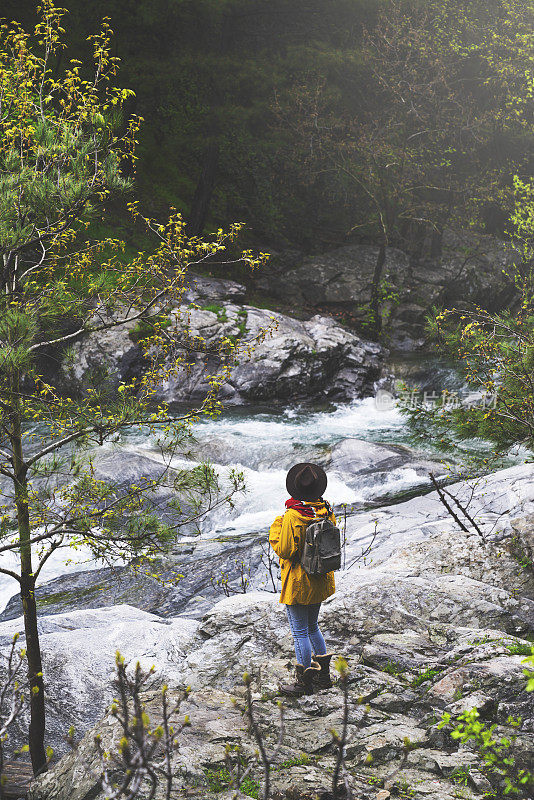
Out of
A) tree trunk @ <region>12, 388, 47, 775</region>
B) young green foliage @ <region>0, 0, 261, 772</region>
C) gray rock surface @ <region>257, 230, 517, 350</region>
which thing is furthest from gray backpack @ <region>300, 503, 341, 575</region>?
gray rock surface @ <region>257, 230, 517, 350</region>

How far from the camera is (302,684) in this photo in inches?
149

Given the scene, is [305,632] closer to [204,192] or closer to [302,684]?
[302,684]

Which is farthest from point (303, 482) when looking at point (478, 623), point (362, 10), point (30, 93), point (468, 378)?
point (362, 10)

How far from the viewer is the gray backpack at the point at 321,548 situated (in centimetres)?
376

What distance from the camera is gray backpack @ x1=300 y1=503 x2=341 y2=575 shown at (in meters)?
3.76

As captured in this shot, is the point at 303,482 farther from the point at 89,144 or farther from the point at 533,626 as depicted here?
the point at 89,144

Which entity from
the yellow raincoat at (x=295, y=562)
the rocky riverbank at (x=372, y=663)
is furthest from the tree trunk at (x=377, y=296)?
the yellow raincoat at (x=295, y=562)

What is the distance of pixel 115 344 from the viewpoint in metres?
14.3

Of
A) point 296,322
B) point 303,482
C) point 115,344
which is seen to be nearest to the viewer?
point 303,482

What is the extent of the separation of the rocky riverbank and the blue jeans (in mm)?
245

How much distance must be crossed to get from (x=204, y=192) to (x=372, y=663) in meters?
18.3

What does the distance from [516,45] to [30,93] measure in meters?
19.2

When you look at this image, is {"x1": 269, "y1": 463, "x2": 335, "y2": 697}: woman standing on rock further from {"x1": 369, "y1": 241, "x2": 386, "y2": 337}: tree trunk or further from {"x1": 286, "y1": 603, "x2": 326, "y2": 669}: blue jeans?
{"x1": 369, "y1": 241, "x2": 386, "y2": 337}: tree trunk

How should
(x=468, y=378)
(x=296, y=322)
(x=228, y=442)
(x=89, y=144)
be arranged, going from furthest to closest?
1. (x=296, y=322)
2. (x=228, y=442)
3. (x=468, y=378)
4. (x=89, y=144)
